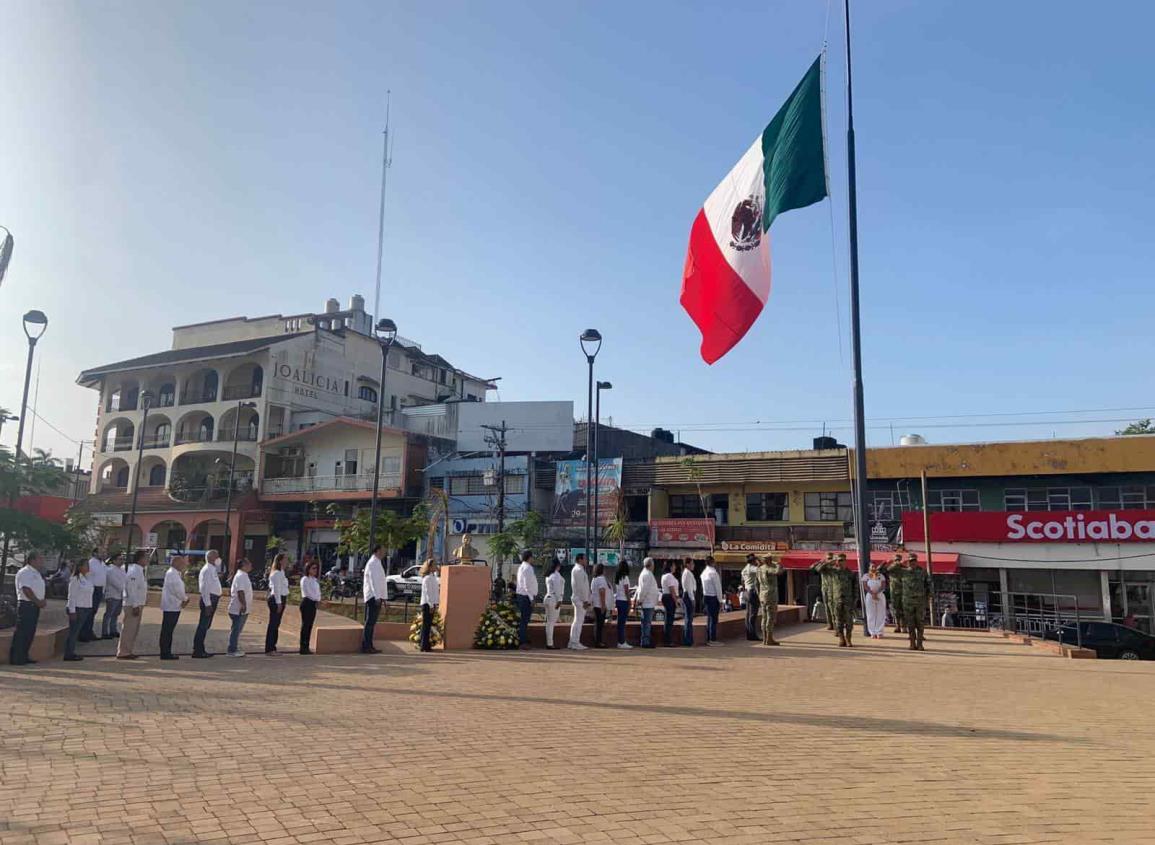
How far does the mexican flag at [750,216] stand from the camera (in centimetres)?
1549

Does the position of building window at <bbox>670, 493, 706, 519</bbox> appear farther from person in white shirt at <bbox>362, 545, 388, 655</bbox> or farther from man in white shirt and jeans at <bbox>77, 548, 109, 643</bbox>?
man in white shirt and jeans at <bbox>77, 548, 109, 643</bbox>

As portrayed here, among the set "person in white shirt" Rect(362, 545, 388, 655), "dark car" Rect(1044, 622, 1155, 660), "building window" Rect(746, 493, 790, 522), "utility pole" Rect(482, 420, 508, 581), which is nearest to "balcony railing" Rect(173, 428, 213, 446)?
"utility pole" Rect(482, 420, 508, 581)

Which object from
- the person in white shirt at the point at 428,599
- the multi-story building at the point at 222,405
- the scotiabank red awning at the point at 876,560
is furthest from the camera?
the multi-story building at the point at 222,405

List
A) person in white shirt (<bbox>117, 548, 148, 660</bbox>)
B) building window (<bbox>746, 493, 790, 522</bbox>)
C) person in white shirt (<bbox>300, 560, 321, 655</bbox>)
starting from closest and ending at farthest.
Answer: person in white shirt (<bbox>117, 548, 148, 660</bbox>) → person in white shirt (<bbox>300, 560, 321, 655</bbox>) → building window (<bbox>746, 493, 790, 522</bbox>)

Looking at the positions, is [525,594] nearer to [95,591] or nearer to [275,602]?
[275,602]

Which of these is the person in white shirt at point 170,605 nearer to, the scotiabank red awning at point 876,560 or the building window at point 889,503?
the scotiabank red awning at point 876,560

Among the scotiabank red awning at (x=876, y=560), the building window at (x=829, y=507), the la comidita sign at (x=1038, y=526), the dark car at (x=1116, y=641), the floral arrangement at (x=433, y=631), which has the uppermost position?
the building window at (x=829, y=507)

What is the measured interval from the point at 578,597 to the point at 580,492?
88.4 feet

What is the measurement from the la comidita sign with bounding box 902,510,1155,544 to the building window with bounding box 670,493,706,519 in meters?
9.43

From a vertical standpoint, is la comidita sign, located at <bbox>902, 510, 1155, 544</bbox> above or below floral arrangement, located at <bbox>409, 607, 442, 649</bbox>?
above

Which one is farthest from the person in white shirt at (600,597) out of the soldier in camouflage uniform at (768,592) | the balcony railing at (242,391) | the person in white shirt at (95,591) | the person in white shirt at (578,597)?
the balcony railing at (242,391)

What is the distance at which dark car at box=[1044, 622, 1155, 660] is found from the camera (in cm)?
2291

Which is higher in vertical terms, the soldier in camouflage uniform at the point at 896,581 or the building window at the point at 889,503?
the building window at the point at 889,503

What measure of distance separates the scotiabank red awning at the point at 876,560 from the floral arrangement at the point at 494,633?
64.0 ft
